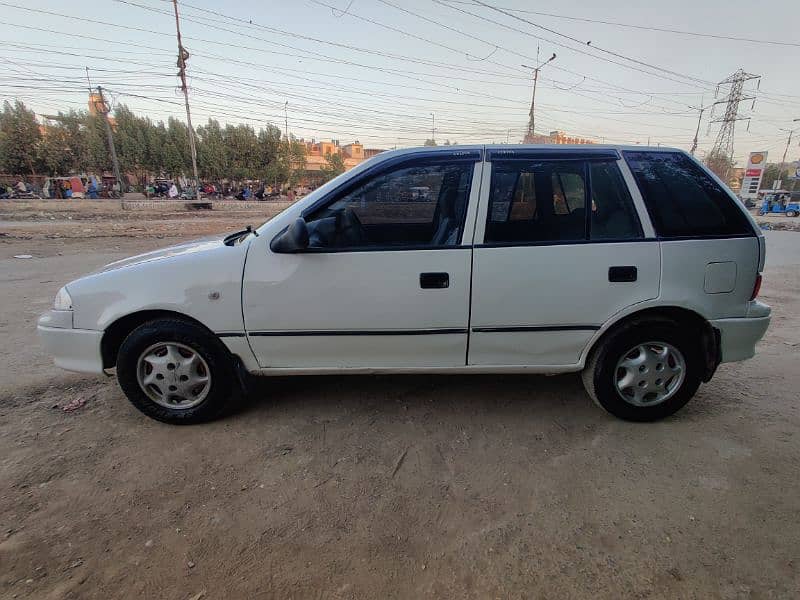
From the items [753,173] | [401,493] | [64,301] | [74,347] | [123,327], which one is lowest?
[401,493]

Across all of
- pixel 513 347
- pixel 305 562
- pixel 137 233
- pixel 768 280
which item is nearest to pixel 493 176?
pixel 513 347

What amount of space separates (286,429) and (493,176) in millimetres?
2087

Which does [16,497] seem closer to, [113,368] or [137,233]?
[113,368]

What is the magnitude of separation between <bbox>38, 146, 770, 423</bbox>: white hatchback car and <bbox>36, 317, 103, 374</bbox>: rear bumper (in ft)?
0.03

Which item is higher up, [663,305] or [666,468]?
[663,305]

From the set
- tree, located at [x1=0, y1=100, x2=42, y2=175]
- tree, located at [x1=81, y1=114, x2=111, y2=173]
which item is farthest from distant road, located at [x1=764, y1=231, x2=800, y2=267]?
tree, located at [x1=0, y1=100, x2=42, y2=175]

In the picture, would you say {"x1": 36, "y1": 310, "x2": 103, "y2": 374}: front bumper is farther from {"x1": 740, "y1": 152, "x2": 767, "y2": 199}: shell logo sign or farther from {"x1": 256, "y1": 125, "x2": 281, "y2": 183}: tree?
{"x1": 256, "y1": 125, "x2": 281, "y2": 183}: tree

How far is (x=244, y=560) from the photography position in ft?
5.98

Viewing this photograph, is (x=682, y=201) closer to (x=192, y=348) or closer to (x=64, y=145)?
(x=192, y=348)

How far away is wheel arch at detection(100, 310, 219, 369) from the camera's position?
8.71 feet

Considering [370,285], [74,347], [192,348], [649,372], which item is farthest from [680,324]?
[74,347]

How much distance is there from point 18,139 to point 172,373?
52.1 m

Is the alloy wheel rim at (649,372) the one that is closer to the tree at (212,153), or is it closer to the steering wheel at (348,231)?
the steering wheel at (348,231)

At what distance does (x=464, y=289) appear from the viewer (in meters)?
2.56
